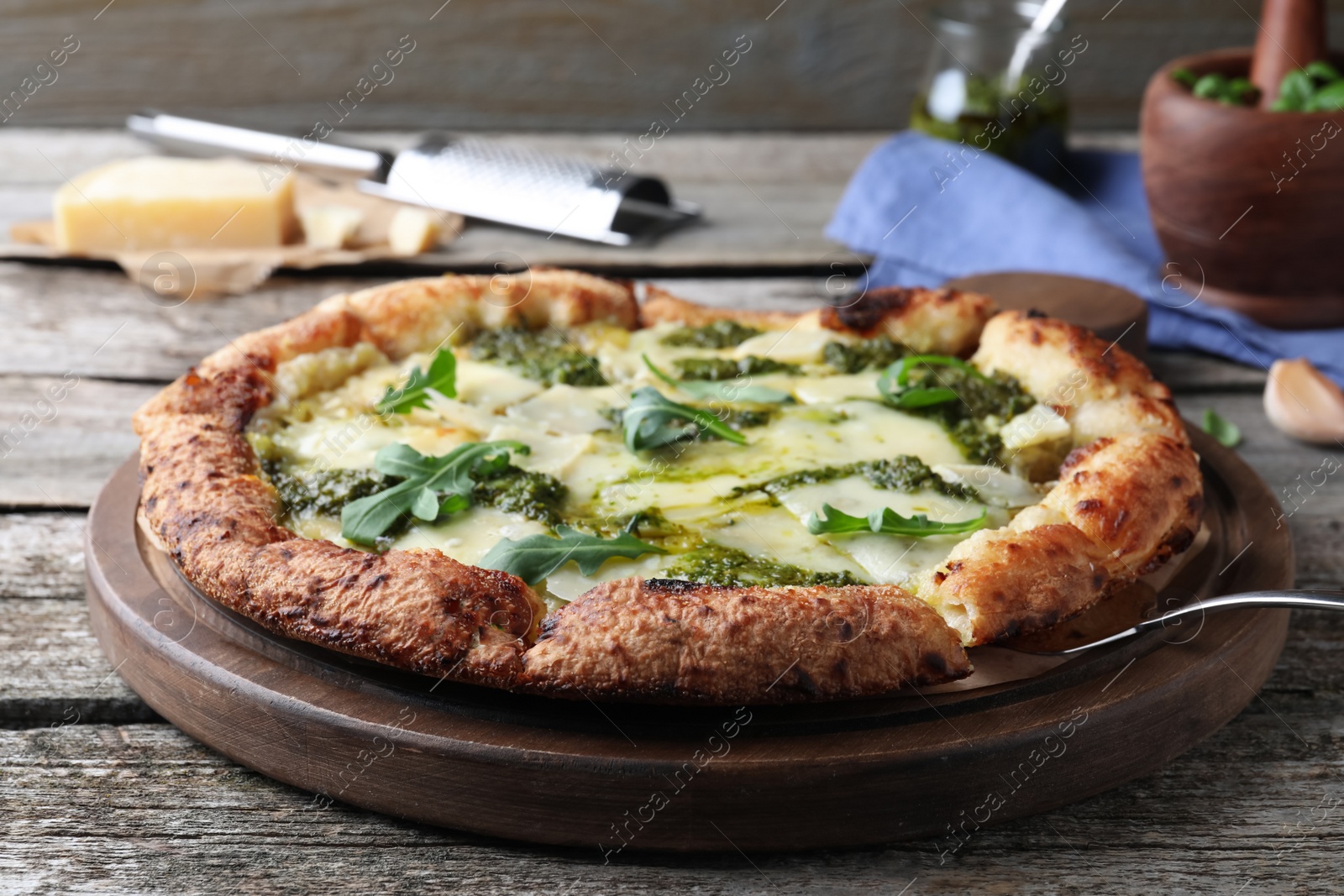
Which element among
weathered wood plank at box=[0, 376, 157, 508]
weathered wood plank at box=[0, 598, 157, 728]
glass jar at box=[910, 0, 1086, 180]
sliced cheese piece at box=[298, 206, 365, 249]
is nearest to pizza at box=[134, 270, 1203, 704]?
weathered wood plank at box=[0, 598, 157, 728]

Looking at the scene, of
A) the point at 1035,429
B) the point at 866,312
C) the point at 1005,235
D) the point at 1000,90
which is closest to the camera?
the point at 1035,429

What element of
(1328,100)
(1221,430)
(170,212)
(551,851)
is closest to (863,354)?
(1221,430)

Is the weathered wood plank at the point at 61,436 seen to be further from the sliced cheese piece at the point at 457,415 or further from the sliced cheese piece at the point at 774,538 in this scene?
the sliced cheese piece at the point at 774,538

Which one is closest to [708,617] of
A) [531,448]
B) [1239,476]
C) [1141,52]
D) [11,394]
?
[531,448]

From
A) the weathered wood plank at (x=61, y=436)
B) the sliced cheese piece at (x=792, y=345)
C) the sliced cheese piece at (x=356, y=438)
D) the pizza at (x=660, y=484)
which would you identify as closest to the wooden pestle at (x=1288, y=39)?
the pizza at (x=660, y=484)

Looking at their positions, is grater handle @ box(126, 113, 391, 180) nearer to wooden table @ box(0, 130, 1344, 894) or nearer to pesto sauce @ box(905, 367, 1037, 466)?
wooden table @ box(0, 130, 1344, 894)

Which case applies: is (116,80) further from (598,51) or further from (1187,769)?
(1187,769)

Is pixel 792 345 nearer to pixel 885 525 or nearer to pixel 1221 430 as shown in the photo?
pixel 885 525

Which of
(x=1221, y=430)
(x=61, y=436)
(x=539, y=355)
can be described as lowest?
(x=61, y=436)
